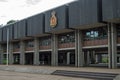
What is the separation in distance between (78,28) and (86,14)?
17.5 ft

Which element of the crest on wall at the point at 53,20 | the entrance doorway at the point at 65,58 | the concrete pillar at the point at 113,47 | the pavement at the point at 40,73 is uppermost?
the crest on wall at the point at 53,20

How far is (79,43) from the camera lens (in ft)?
157

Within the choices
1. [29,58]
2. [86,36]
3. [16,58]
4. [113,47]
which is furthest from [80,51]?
[16,58]

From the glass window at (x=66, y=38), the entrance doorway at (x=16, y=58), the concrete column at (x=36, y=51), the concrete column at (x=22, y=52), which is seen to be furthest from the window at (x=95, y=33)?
the entrance doorway at (x=16, y=58)

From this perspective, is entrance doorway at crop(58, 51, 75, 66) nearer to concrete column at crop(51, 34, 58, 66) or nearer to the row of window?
the row of window

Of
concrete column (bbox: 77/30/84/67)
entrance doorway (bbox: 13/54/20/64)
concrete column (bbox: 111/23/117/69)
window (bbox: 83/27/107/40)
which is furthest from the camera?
entrance doorway (bbox: 13/54/20/64)

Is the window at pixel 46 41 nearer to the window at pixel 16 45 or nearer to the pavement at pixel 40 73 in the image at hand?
the pavement at pixel 40 73

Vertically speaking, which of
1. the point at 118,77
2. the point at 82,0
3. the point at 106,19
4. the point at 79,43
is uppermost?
the point at 82,0

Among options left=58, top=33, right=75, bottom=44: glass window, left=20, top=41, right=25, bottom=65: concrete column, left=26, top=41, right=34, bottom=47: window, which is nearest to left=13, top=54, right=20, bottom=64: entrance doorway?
left=20, top=41, right=25, bottom=65: concrete column

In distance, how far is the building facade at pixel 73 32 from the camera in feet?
132

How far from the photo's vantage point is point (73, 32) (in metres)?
50.9

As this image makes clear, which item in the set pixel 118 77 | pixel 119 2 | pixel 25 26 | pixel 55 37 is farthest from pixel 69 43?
pixel 118 77

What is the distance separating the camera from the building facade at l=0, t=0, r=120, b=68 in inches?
1586

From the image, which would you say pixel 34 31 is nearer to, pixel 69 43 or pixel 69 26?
pixel 69 43
